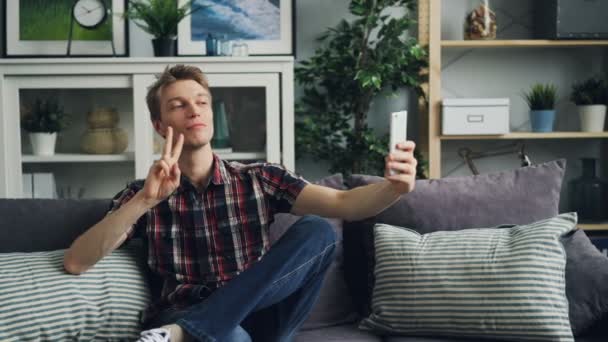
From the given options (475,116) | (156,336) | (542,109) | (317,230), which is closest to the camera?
(156,336)

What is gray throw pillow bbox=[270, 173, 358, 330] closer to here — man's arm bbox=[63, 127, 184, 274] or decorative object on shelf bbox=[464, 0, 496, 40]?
man's arm bbox=[63, 127, 184, 274]

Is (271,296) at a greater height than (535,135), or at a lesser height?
lesser

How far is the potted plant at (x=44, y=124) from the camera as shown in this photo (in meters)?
2.88

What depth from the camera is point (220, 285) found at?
183 centimetres

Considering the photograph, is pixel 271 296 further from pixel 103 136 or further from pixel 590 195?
pixel 590 195

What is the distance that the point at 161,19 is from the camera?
294 cm

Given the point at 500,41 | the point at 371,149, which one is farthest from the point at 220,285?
the point at 500,41

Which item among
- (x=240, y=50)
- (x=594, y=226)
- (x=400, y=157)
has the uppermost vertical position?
(x=240, y=50)

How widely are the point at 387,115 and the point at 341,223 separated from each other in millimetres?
1419

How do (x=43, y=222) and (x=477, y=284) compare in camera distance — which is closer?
(x=477, y=284)

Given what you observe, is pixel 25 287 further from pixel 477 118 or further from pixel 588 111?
pixel 588 111

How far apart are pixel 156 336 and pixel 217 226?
423 mm

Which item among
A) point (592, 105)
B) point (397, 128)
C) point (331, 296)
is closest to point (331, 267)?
point (331, 296)

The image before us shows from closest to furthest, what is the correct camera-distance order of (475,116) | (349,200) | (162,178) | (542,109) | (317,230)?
(162,178)
(317,230)
(349,200)
(475,116)
(542,109)
